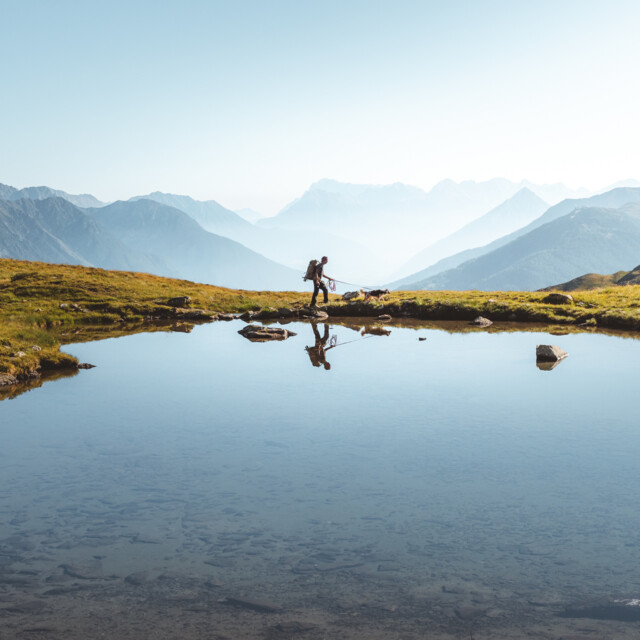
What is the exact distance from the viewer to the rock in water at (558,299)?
2207 inches

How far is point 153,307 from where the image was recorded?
2445 inches

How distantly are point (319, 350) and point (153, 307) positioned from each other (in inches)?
1160

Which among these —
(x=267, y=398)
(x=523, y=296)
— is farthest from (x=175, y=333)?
(x=523, y=296)

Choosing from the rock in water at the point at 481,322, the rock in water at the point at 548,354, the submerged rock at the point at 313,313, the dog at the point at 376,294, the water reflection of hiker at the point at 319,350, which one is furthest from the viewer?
the dog at the point at 376,294

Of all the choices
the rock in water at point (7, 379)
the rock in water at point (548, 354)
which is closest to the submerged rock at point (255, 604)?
the rock in water at point (7, 379)

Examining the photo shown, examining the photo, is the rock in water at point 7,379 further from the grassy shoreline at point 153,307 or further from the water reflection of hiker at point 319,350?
the water reflection of hiker at point 319,350

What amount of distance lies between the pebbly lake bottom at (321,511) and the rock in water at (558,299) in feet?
102

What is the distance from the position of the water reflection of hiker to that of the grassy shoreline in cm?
1256

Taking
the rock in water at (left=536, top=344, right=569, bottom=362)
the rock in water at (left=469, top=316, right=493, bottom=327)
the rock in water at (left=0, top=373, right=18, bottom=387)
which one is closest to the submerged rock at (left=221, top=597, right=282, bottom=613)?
the rock in water at (left=0, top=373, right=18, bottom=387)

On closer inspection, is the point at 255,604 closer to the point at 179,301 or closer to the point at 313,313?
the point at 313,313

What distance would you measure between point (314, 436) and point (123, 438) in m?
5.93

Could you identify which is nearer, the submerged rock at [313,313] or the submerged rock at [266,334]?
the submerged rock at [266,334]

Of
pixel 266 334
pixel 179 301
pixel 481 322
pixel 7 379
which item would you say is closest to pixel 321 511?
pixel 7 379

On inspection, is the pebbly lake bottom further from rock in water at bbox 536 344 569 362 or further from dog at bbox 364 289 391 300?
dog at bbox 364 289 391 300
